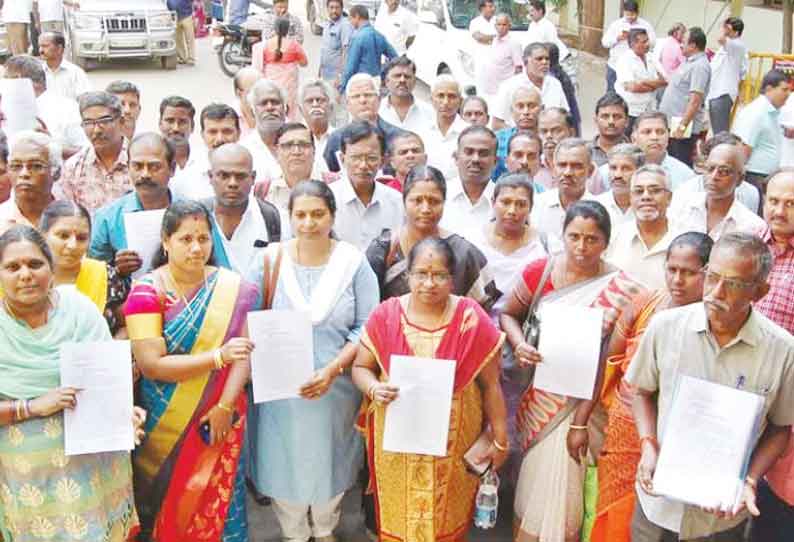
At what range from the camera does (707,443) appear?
294 cm

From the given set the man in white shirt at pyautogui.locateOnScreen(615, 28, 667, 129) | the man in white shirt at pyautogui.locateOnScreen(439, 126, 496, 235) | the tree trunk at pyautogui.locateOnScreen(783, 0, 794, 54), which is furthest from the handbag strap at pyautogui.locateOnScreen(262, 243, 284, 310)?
the tree trunk at pyautogui.locateOnScreen(783, 0, 794, 54)

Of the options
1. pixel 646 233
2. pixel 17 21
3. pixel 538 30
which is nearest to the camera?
pixel 646 233

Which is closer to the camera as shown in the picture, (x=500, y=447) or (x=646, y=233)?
(x=500, y=447)

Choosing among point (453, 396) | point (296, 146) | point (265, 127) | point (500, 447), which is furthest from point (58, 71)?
point (500, 447)

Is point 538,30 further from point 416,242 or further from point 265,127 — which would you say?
point 416,242

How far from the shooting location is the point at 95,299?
3646 mm

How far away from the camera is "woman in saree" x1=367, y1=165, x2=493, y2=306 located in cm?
411

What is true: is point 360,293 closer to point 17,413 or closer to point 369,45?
point 17,413

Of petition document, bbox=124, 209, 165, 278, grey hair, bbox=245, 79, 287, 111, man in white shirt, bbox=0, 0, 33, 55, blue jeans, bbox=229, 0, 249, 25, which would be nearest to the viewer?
petition document, bbox=124, 209, 165, 278

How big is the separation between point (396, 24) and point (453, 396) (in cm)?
1063

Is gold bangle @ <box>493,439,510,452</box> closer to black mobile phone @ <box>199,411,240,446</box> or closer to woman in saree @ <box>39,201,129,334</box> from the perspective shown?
black mobile phone @ <box>199,411,240,446</box>

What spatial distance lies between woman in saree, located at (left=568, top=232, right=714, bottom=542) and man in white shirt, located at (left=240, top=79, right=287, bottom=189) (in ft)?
8.71

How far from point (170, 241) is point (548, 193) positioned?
241cm

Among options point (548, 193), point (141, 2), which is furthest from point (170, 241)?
point (141, 2)
